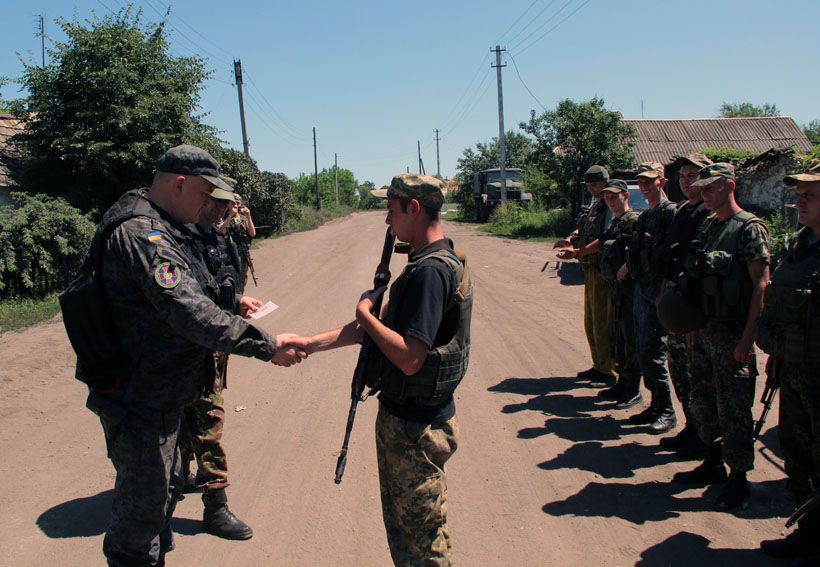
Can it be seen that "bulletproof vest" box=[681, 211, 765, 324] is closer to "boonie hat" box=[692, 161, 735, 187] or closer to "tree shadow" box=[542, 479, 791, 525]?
"boonie hat" box=[692, 161, 735, 187]

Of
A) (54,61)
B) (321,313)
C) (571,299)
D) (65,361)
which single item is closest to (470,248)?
(571,299)

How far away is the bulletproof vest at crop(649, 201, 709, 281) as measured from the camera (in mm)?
4617

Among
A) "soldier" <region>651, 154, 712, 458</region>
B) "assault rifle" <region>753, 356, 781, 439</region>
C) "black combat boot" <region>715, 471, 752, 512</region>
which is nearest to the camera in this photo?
"assault rifle" <region>753, 356, 781, 439</region>

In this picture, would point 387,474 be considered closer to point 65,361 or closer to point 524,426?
point 524,426

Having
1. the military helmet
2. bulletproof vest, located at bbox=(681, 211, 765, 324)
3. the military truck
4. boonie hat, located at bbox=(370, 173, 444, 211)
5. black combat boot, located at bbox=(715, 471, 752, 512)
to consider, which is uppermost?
the military truck

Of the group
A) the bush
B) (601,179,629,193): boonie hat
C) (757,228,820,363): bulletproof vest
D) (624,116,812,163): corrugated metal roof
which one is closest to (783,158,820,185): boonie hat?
(757,228,820,363): bulletproof vest

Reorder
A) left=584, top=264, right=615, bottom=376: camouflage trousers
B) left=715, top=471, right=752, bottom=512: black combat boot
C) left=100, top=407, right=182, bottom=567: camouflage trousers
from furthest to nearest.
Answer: left=584, top=264, right=615, bottom=376: camouflage trousers
left=715, top=471, right=752, bottom=512: black combat boot
left=100, top=407, right=182, bottom=567: camouflage trousers

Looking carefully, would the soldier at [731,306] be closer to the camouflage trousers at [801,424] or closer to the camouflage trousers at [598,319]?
the camouflage trousers at [801,424]

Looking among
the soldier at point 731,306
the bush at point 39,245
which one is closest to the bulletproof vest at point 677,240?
the soldier at point 731,306

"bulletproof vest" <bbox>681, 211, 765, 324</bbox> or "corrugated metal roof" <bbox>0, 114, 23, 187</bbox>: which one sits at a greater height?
"corrugated metal roof" <bbox>0, 114, 23, 187</bbox>

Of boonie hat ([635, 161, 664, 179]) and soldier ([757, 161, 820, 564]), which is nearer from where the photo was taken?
soldier ([757, 161, 820, 564])

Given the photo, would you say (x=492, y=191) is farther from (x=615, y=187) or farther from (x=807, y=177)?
(x=807, y=177)

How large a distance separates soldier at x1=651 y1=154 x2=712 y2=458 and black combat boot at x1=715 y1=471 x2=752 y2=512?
2.26 feet

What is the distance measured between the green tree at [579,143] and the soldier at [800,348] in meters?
18.5
